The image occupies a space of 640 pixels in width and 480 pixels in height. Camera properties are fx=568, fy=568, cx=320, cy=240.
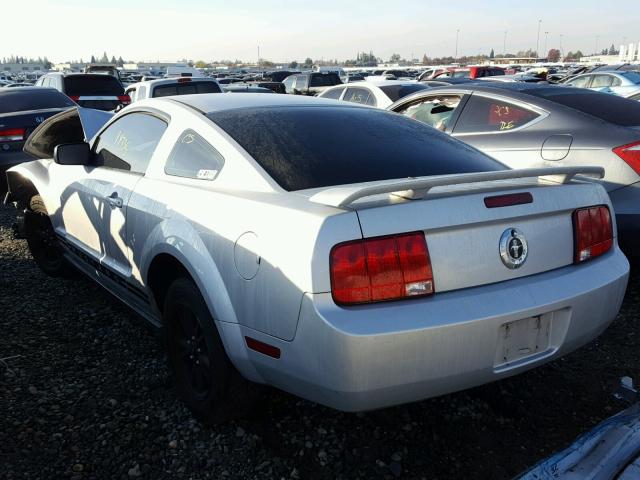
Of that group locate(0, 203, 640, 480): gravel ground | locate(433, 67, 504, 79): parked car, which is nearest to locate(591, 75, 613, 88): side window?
locate(433, 67, 504, 79): parked car

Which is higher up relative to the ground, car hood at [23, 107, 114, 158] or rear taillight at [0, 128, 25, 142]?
car hood at [23, 107, 114, 158]

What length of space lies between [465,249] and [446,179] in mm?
267

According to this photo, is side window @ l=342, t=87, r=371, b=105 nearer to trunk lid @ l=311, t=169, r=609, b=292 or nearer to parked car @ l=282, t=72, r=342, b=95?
trunk lid @ l=311, t=169, r=609, b=292

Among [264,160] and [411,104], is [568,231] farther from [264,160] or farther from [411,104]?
[411,104]

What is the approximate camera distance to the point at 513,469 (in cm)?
237

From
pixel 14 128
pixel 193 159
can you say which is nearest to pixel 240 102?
pixel 193 159

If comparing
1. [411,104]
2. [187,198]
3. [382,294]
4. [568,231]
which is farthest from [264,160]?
[411,104]

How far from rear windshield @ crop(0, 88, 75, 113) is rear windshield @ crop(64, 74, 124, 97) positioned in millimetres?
3537

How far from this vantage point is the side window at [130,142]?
326 centimetres

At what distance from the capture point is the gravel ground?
95.3 inches

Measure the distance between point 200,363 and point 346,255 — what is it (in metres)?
1.13

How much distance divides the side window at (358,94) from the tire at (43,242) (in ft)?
21.2

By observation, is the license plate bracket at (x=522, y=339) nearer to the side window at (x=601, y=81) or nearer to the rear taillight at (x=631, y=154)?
the rear taillight at (x=631, y=154)

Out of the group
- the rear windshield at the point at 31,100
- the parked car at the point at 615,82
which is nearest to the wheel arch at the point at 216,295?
the rear windshield at the point at 31,100
